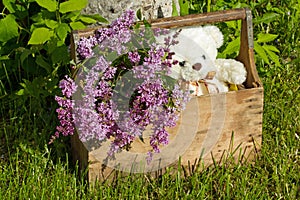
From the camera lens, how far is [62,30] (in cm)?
285

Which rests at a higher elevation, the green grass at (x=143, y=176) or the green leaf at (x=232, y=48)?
the green leaf at (x=232, y=48)

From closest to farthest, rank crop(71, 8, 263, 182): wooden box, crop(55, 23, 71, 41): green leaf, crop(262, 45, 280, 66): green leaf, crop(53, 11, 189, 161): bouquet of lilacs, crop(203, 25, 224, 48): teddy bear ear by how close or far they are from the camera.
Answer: crop(53, 11, 189, 161): bouquet of lilacs
crop(71, 8, 263, 182): wooden box
crop(55, 23, 71, 41): green leaf
crop(203, 25, 224, 48): teddy bear ear
crop(262, 45, 280, 66): green leaf

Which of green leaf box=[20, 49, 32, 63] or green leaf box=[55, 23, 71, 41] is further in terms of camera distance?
green leaf box=[20, 49, 32, 63]

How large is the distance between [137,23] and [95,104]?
1.19 feet

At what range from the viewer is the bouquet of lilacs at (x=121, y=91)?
102 inches

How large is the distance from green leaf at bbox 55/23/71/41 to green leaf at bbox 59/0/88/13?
0.06 metres

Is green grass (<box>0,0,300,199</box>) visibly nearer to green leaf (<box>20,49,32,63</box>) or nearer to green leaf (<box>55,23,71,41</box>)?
green leaf (<box>20,49,32,63</box>)

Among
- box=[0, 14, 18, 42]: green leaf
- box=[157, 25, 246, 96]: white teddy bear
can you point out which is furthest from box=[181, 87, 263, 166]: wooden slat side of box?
box=[0, 14, 18, 42]: green leaf

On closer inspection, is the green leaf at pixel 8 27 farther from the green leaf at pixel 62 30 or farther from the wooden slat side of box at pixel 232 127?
the wooden slat side of box at pixel 232 127

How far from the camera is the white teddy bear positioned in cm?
278

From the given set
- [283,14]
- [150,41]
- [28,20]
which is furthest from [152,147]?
[283,14]

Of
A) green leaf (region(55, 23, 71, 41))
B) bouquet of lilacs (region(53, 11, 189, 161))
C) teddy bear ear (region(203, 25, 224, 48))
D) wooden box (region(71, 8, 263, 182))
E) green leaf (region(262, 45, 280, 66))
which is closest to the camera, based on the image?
bouquet of lilacs (region(53, 11, 189, 161))

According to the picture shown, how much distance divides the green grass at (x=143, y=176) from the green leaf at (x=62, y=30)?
1.62ft

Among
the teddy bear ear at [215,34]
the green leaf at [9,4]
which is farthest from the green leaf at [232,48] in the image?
the green leaf at [9,4]
